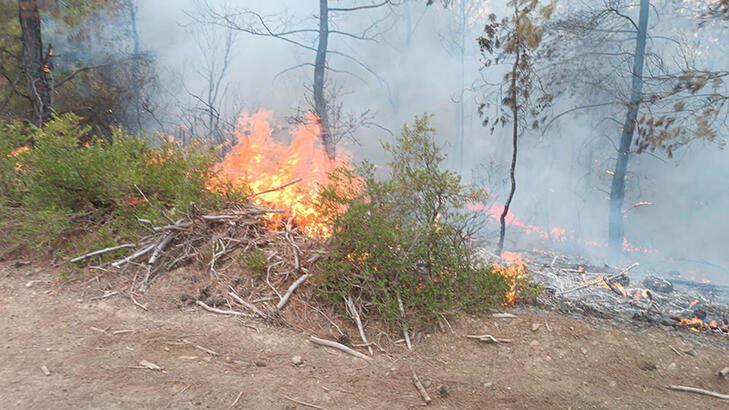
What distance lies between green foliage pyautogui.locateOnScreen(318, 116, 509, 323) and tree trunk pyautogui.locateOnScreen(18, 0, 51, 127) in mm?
6097

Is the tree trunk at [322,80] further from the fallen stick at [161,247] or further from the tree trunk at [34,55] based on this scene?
the tree trunk at [34,55]

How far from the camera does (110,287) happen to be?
314 centimetres

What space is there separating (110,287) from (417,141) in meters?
2.71

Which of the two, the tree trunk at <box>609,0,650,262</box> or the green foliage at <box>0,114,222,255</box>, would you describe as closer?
the green foliage at <box>0,114,222,255</box>

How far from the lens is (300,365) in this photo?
2385 mm

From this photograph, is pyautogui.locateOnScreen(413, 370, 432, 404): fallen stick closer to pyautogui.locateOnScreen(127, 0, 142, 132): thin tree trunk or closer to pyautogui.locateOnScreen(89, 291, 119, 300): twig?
pyautogui.locateOnScreen(89, 291, 119, 300): twig

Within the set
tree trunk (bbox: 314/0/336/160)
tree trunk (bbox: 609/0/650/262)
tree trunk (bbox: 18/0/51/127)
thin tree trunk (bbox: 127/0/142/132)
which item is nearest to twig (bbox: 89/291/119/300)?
tree trunk (bbox: 314/0/336/160)

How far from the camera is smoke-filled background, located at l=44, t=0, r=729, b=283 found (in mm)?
7859

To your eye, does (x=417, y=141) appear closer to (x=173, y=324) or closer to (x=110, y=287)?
(x=173, y=324)

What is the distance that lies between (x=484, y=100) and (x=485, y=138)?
1114mm

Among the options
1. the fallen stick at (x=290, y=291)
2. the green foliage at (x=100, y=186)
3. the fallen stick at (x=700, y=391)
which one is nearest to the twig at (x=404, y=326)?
the fallen stick at (x=290, y=291)

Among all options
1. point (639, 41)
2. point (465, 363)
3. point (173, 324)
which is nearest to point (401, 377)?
point (465, 363)

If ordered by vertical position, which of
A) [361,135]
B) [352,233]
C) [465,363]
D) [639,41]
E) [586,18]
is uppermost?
[586,18]

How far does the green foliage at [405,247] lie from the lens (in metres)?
2.89
